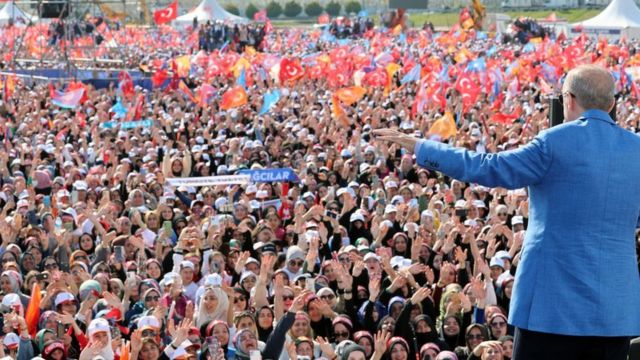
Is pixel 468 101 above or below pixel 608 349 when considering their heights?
below

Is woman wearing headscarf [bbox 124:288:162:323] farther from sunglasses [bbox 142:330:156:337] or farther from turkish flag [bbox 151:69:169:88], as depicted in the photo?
turkish flag [bbox 151:69:169:88]

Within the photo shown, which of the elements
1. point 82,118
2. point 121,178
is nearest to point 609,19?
point 82,118

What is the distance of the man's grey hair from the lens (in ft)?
10.6

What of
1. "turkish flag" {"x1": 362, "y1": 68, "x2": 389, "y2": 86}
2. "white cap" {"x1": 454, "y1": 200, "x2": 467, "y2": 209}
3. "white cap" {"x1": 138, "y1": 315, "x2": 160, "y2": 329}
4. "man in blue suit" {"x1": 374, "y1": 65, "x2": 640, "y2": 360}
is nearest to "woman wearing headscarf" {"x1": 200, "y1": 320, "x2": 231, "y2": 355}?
"white cap" {"x1": 138, "y1": 315, "x2": 160, "y2": 329}

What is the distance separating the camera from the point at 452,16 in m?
88.8

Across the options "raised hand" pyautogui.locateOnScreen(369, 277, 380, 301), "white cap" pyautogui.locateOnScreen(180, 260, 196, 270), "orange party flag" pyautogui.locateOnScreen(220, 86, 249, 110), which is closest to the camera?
"raised hand" pyautogui.locateOnScreen(369, 277, 380, 301)

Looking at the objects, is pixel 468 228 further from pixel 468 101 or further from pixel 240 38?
pixel 240 38

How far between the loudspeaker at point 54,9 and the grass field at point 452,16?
160 ft

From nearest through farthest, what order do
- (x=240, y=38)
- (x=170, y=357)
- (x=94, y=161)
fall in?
(x=170, y=357)
(x=94, y=161)
(x=240, y=38)

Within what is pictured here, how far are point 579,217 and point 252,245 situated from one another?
8.16 meters

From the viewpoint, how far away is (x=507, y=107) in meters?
23.7

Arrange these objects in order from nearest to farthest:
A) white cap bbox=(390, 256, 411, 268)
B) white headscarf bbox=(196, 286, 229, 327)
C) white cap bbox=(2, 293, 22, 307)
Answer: white headscarf bbox=(196, 286, 229, 327), white cap bbox=(2, 293, 22, 307), white cap bbox=(390, 256, 411, 268)

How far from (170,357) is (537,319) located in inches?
176

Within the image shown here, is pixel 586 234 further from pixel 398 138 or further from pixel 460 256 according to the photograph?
pixel 460 256
